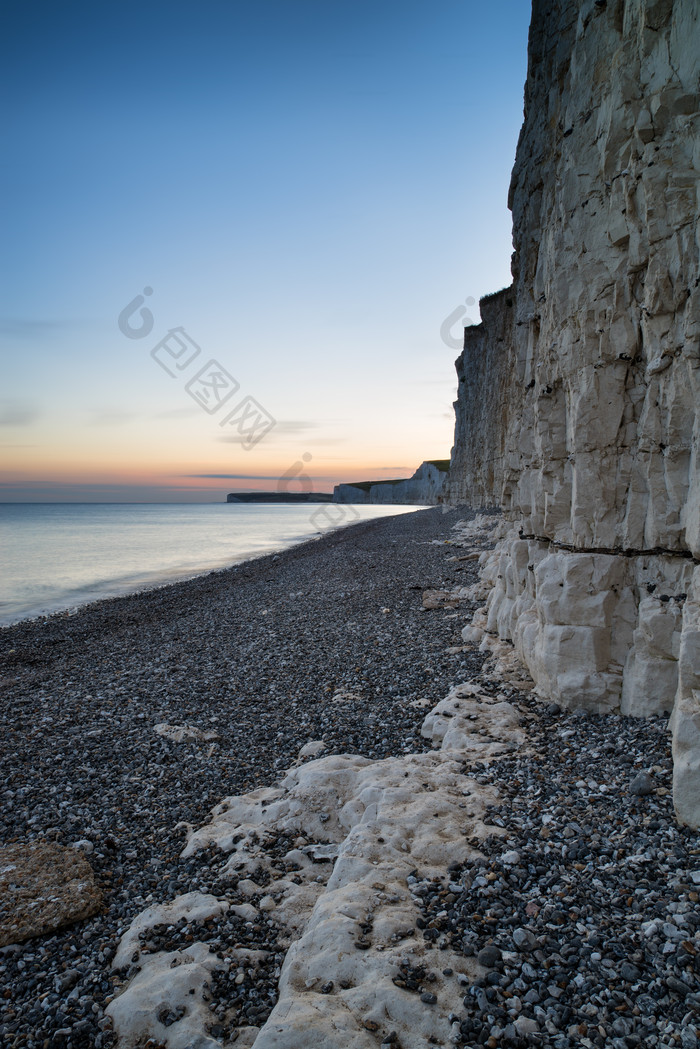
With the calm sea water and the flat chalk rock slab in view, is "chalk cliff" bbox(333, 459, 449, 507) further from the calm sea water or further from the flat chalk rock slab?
the flat chalk rock slab

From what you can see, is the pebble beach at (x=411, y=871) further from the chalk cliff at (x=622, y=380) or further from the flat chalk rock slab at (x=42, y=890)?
the chalk cliff at (x=622, y=380)

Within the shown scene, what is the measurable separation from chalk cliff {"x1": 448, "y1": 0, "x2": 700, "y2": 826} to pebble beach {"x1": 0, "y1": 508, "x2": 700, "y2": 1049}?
2.72 feet

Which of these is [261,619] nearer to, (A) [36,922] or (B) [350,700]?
(B) [350,700]

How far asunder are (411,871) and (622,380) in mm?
5901

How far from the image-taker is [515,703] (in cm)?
770

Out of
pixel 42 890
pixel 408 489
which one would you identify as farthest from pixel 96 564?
pixel 408 489

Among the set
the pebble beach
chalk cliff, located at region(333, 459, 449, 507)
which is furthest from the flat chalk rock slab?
chalk cliff, located at region(333, 459, 449, 507)

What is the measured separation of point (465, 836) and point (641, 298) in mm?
6164

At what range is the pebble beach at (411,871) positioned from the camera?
11.3 ft

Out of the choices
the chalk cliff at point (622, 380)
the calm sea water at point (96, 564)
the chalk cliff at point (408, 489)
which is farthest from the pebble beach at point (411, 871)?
the chalk cliff at point (408, 489)

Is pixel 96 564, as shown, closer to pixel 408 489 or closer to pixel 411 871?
pixel 411 871

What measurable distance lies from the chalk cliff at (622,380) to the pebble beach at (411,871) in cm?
83

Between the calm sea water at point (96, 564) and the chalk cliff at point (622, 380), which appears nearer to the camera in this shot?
the chalk cliff at point (622, 380)

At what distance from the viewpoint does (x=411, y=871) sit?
4637mm
